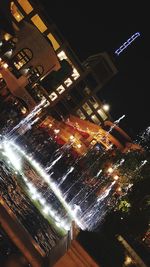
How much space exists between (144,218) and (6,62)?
10747mm

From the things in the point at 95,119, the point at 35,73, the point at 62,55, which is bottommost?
the point at 95,119

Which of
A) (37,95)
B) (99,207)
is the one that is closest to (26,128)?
(37,95)

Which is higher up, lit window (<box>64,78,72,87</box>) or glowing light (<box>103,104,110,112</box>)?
lit window (<box>64,78,72,87</box>)

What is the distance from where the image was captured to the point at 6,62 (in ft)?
58.2

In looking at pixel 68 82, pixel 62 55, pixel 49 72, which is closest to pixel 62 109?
pixel 68 82

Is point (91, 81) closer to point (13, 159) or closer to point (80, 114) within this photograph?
point (80, 114)

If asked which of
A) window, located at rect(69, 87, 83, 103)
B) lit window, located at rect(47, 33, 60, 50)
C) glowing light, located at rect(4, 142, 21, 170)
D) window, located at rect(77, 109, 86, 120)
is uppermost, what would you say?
lit window, located at rect(47, 33, 60, 50)

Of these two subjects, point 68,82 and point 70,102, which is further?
point 70,102

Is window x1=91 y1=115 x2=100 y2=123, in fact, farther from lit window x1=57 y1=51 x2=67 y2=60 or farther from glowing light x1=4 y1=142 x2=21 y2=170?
glowing light x1=4 y1=142 x2=21 y2=170

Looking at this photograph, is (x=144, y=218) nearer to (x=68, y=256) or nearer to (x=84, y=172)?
(x=84, y=172)

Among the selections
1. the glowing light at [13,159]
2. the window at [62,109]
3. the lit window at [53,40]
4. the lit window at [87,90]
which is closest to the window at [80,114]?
the lit window at [87,90]

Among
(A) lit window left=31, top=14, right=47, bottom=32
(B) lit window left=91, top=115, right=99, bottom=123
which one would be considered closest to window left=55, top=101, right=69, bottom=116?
(B) lit window left=91, top=115, right=99, bottom=123

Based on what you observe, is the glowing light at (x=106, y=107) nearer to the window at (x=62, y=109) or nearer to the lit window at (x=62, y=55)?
the window at (x=62, y=109)

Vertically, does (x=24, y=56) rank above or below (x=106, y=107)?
above
